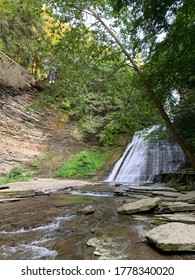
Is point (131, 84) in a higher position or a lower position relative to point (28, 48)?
lower

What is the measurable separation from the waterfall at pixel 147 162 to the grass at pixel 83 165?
1.71 metres

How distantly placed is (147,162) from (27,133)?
8.60 meters

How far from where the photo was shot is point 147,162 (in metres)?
13.7

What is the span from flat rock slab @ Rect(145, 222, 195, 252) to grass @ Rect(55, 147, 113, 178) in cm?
1255

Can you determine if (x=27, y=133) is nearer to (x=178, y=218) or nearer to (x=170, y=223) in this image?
(x=178, y=218)

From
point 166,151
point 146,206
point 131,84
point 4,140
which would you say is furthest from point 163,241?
point 4,140

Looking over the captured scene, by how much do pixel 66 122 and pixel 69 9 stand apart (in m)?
13.6

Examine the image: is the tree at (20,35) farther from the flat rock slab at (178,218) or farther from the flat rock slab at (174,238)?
the flat rock slab at (174,238)

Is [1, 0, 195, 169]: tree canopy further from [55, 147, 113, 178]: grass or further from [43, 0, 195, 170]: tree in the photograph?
[55, 147, 113, 178]: grass

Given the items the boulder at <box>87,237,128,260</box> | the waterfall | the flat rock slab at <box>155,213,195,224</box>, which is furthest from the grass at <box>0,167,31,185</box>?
the boulder at <box>87,237,128,260</box>

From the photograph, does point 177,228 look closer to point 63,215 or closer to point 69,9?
point 63,215

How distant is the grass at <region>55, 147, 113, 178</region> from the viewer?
15.5m

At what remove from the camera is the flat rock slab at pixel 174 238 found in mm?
2488

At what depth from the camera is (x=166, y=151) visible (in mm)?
13969
